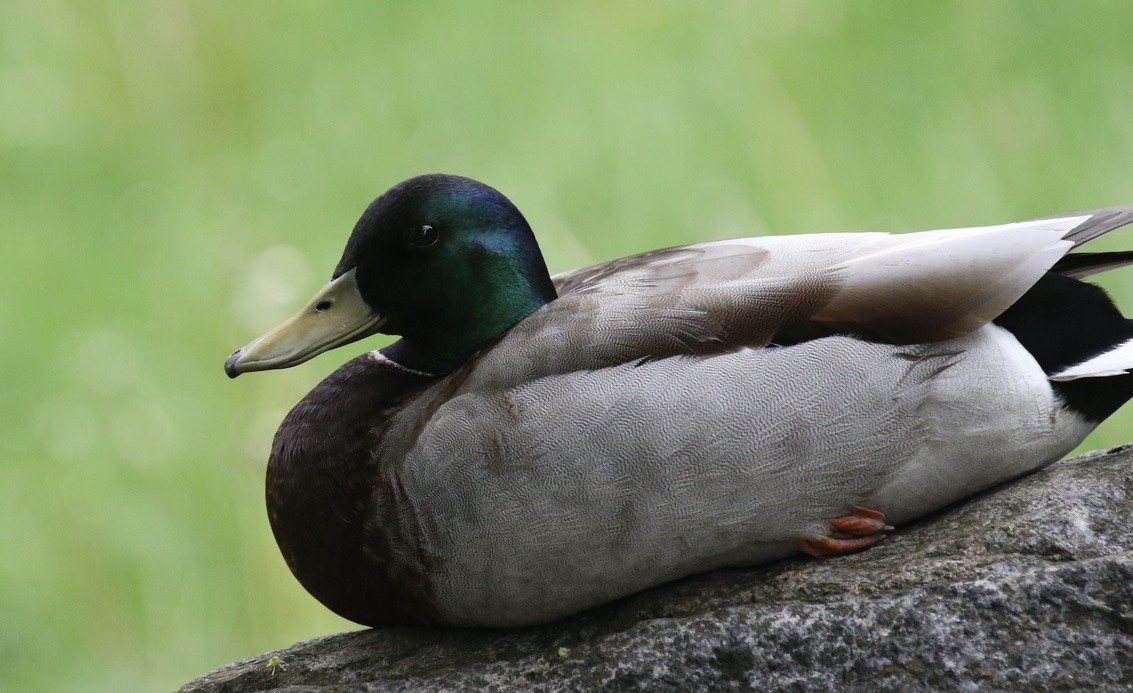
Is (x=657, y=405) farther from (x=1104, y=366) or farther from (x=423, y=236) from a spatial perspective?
(x=1104, y=366)

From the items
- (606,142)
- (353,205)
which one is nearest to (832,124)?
(606,142)

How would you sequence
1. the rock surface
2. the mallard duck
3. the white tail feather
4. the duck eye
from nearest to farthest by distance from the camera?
the rock surface → the mallard duck → the white tail feather → the duck eye

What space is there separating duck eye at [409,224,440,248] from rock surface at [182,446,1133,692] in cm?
70

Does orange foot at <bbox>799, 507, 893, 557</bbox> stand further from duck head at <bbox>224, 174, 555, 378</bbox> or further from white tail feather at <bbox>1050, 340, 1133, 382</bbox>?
duck head at <bbox>224, 174, 555, 378</bbox>

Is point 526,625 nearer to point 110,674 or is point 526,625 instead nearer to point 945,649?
point 945,649

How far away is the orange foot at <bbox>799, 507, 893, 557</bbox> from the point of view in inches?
90.5

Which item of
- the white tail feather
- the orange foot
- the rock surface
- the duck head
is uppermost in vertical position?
the duck head

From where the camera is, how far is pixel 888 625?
2.11 metres

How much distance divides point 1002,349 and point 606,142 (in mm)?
2771

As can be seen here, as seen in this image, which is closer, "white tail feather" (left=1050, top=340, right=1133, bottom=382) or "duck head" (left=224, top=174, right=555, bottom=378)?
"white tail feather" (left=1050, top=340, right=1133, bottom=382)

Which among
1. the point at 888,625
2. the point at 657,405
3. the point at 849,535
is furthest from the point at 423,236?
the point at 888,625

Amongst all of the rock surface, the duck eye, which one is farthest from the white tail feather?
the duck eye

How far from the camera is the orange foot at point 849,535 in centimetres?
230

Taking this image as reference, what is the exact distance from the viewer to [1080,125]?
194 inches
